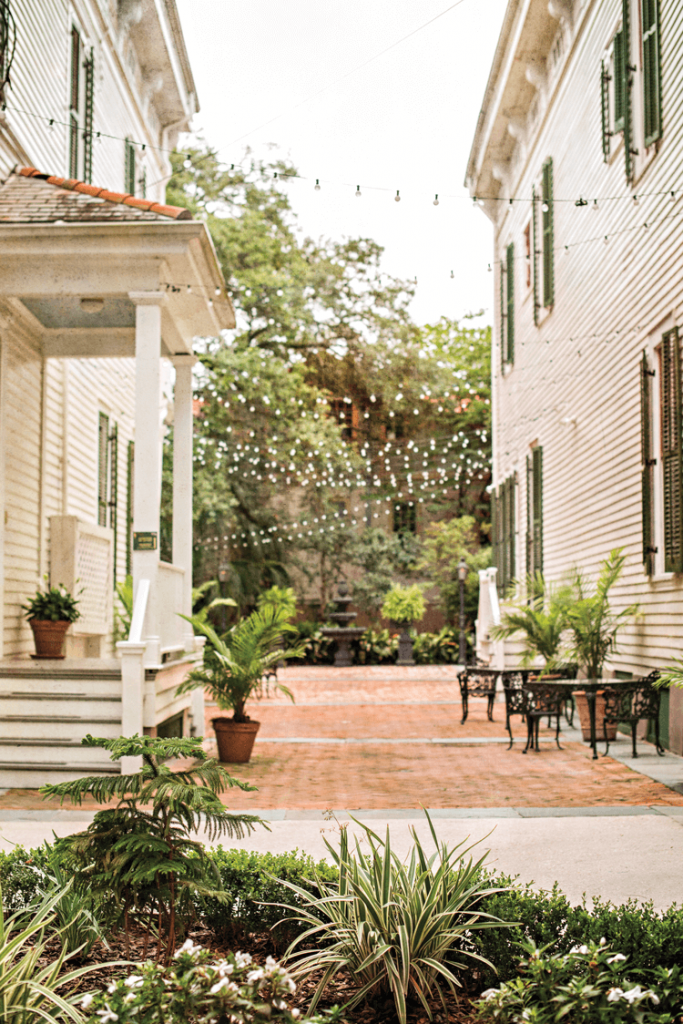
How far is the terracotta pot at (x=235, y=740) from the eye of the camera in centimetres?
901

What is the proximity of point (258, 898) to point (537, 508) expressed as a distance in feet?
43.5

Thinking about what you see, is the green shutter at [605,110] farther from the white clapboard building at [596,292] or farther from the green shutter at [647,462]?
the green shutter at [647,462]

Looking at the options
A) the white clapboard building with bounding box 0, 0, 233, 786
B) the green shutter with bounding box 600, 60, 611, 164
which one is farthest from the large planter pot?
the green shutter with bounding box 600, 60, 611, 164

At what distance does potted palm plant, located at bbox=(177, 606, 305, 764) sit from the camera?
9.02m

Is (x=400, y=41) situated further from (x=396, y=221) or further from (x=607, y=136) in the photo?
(x=396, y=221)

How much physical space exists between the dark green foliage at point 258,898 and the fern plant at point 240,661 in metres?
5.01

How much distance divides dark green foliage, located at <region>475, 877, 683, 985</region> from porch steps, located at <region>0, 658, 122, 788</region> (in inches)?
202

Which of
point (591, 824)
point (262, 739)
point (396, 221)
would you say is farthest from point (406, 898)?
point (396, 221)

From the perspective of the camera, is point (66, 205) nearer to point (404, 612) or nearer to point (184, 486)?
point (184, 486)

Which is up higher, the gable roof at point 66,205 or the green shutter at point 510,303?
the green shutter at point 510,303

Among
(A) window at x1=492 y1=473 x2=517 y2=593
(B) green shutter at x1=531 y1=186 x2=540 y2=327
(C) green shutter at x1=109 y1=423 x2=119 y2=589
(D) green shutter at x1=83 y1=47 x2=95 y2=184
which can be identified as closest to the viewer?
(D) green shutter at x1=83 y1=47 x2=95 y2=184

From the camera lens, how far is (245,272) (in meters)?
24.2

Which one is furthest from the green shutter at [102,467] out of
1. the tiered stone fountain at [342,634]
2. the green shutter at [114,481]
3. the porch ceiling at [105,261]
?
the tiered stone fountain at [342,634]

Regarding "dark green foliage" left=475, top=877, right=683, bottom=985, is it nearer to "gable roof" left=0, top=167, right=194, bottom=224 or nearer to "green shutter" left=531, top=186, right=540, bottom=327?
"gable roof" left=0, top=167, right=194, bottom=224
